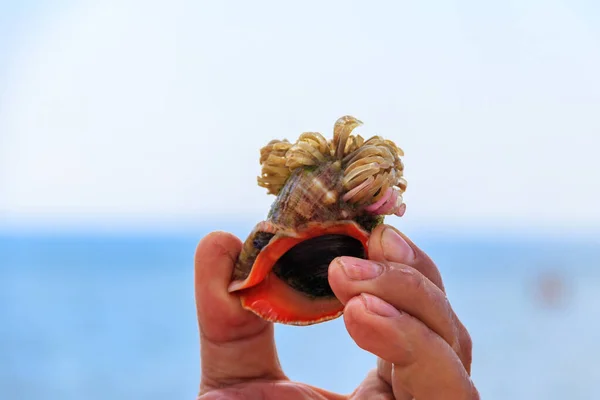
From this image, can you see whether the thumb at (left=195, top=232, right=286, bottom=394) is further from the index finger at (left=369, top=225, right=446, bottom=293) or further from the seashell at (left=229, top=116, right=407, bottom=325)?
the index finger at (left=369, top=225, right=446, bottom=293)

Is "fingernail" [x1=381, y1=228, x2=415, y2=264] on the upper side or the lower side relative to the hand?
upper

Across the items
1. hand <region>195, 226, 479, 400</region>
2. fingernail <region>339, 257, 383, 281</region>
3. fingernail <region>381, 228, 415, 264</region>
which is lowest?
hand <region>195, 226, 479, 400</region>

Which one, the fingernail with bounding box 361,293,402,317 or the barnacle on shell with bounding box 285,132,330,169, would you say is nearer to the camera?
the fingernail with bounding box 361,293,402,317

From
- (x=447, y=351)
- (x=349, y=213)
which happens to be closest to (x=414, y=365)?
(x=447, y=351)

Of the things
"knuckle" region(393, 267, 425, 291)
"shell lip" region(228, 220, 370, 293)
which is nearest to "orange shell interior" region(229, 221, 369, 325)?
"shell lip" region(228, 220, 370, 293)

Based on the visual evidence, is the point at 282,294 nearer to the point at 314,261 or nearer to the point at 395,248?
the point at 314,261

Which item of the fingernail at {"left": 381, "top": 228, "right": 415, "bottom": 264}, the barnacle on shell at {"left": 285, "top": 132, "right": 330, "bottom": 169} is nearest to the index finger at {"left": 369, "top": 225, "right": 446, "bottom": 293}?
the fingernail at {"left": 381, "top": 228, "right": 415, "bottom": 264}

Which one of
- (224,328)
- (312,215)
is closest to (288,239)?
(312,215)
